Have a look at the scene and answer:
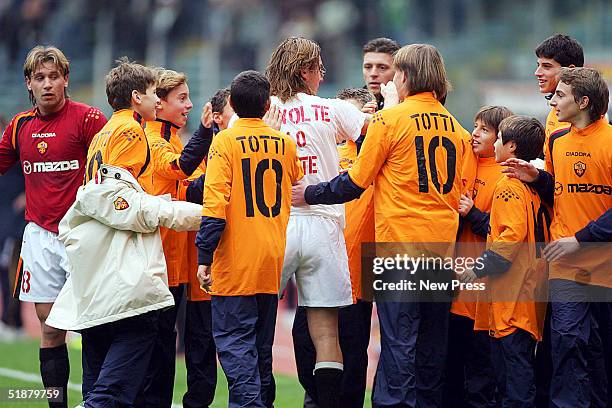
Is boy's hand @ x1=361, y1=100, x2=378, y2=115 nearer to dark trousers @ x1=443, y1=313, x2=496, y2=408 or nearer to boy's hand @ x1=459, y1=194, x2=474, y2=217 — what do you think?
boy's hand @ x1=459, y1=194, x2=474, y2=217

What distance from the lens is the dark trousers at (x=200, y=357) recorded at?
700 centimetres

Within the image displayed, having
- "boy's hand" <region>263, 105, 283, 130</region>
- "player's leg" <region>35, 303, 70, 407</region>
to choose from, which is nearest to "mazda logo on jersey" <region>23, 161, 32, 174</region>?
"player's leg" <region>35, 303, 70, 407</region>

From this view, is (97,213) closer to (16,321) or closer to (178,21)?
(16,321)

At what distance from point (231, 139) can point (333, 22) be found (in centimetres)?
1817

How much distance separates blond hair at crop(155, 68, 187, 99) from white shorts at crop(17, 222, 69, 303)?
121cm

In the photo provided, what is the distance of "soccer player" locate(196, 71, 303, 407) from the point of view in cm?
617

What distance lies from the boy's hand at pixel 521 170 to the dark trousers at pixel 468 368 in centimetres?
104

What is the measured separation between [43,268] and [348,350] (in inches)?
84.5

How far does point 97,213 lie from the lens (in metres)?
6.32

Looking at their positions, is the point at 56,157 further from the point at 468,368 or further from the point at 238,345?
the point at 468,368

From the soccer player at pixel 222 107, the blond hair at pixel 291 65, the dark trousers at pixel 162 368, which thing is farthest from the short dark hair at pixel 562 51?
the dark trousers at pixel 162 368

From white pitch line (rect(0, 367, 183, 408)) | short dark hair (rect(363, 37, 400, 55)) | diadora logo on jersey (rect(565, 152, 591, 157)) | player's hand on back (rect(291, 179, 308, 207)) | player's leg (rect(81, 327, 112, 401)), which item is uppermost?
short dark hair (rect(363, 37, 400, 55))

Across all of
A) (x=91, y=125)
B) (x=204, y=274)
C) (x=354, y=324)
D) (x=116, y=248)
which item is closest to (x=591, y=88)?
(x=354, y=324)

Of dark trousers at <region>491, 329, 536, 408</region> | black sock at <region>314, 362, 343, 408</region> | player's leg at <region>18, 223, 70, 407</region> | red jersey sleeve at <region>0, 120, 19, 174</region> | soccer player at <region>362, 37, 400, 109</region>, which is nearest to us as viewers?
dark trousers at <region>491, 329, 536, 408</region>
